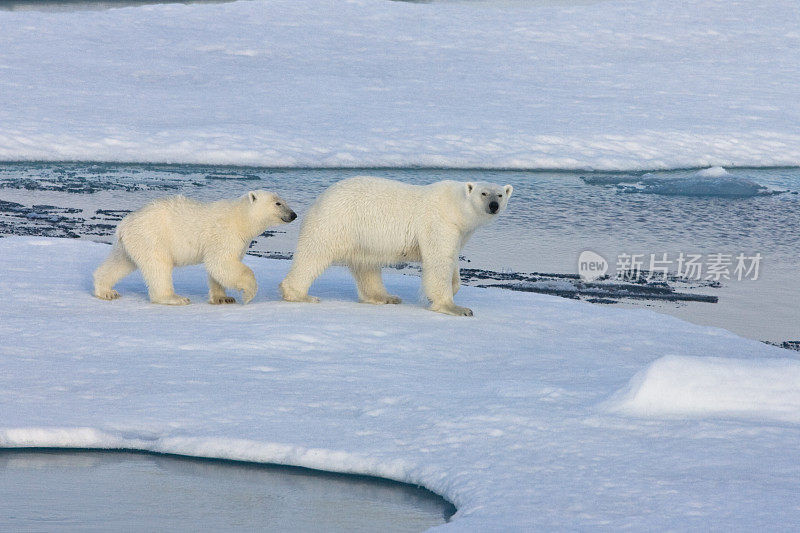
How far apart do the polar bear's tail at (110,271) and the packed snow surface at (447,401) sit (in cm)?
17

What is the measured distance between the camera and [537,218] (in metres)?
9.61

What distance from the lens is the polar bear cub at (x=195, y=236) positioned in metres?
5.65

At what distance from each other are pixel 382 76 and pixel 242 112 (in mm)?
3119

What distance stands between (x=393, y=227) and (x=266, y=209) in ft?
2.31

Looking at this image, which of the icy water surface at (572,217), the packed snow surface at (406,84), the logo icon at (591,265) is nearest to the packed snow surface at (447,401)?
the icy water surface at (572,217)

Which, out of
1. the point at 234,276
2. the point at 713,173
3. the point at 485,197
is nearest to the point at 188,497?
the point at 234,276

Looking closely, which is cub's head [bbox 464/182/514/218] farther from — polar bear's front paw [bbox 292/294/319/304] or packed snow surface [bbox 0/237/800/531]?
polar bear's front paw [bbox 292/294/319/304]

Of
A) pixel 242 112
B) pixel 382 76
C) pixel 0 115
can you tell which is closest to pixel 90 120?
pixel 0 115

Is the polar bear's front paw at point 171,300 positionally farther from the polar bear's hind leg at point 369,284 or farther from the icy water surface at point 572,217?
the icy water surface at point 572,217

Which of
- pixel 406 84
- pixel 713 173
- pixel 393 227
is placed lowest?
pixel 393 227

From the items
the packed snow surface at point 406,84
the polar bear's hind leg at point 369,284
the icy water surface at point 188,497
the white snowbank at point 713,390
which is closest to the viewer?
the icy water surface at point 188,497

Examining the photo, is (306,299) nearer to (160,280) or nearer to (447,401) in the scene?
(160,280)

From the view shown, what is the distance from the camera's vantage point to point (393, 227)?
573cm

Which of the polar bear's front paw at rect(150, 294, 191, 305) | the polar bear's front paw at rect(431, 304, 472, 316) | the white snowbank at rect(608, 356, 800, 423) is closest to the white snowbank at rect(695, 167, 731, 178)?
the polar bear's front paw at rect(431, 304, 472, 316)
